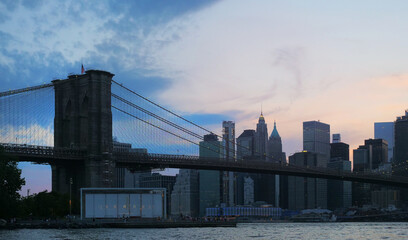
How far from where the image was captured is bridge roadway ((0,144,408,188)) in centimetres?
8253

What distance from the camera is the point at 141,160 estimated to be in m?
93.4

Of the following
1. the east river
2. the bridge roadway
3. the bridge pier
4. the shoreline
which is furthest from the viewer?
the bridge pier

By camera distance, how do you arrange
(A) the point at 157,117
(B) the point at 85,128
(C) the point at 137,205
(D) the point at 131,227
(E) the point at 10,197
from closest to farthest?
(E) the point at 10,197, (D) the point at 131,227, (C) the point at 137,205, (B) the point at 85,128, (A) the point at 157,117

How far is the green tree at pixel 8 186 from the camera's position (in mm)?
72062

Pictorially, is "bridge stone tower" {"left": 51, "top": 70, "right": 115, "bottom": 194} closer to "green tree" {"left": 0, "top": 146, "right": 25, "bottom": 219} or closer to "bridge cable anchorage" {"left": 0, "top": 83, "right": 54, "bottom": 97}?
"bridge cable anchorage" {"left": 0, "top": 83, "right": 54, "bottom": 97}

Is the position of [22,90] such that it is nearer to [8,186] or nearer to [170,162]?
[8,186]

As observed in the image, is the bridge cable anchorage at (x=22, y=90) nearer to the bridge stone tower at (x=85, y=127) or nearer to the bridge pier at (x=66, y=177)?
the bridge stone tower at (x=85, y=127)

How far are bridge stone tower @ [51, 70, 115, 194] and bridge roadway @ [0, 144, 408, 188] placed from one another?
1886 mm

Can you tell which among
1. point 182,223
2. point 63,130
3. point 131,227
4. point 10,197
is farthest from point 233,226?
point 10,197

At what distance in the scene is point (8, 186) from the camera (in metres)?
74.8

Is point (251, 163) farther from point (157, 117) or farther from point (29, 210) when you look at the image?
point (29, 210)

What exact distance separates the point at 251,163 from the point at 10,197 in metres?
45.5

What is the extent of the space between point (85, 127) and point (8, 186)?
1848 cm

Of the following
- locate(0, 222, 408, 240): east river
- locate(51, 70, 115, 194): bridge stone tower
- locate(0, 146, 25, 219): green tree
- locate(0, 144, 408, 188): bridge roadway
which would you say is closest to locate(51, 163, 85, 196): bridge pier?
locate(51, 70, 115, 194): bridge stone tower
